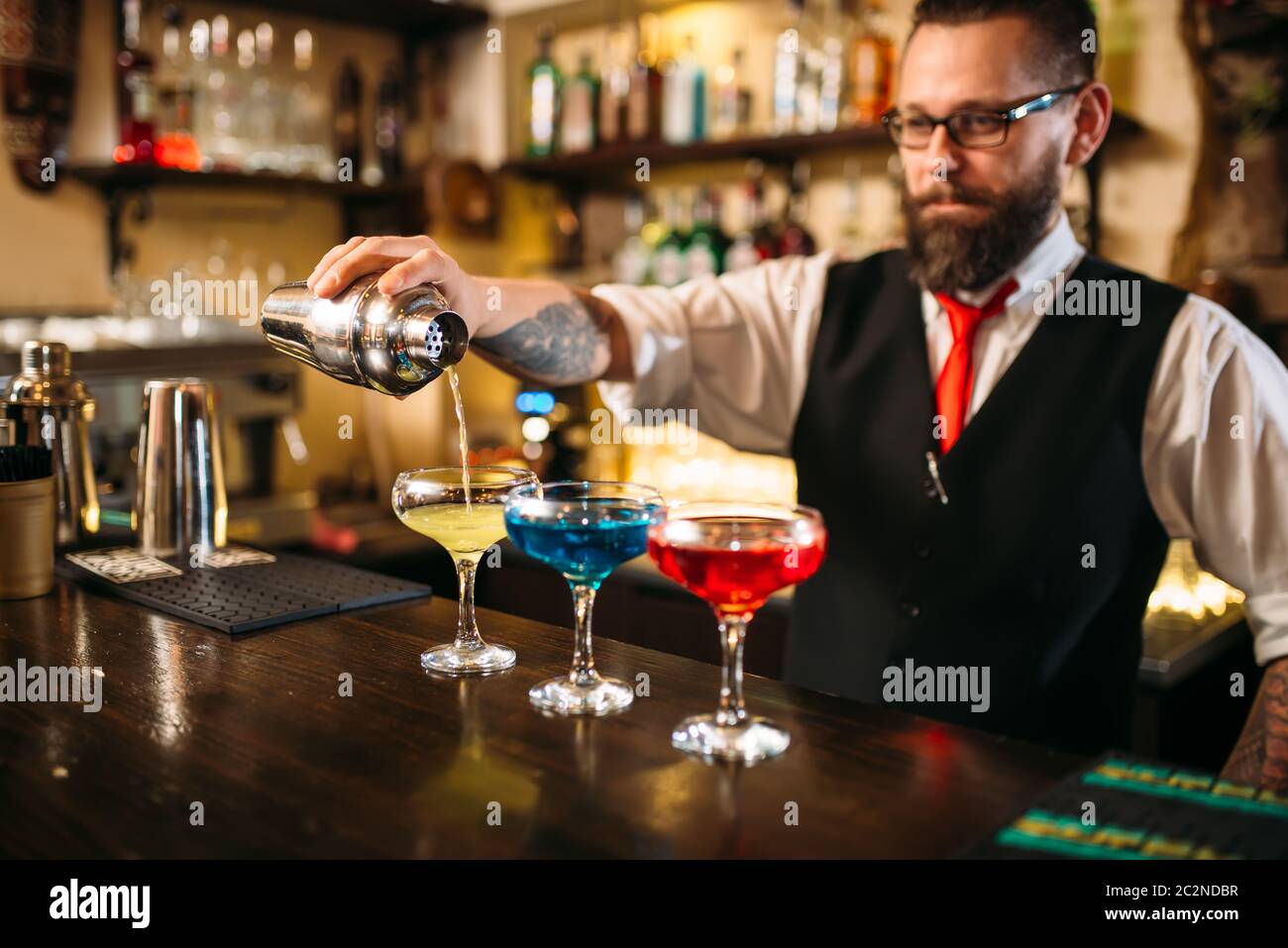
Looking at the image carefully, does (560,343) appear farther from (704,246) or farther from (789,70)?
(789,70)

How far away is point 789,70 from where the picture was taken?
3.15 meters

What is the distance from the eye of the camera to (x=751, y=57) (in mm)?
3348

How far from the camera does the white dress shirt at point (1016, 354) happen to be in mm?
1468

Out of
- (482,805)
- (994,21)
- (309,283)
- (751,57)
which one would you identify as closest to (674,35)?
(751,57)

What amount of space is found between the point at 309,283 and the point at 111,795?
20.9 inches

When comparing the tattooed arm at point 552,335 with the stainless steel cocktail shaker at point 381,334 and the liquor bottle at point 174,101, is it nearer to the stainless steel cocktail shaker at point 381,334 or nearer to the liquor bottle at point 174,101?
the stainless steel cocktail shaker at point 381,334

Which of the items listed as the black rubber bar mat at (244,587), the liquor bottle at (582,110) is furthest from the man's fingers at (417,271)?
the liquor bottle at (582,110)

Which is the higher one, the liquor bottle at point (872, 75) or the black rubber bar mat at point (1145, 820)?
the liquor bottle at point (872, 75)

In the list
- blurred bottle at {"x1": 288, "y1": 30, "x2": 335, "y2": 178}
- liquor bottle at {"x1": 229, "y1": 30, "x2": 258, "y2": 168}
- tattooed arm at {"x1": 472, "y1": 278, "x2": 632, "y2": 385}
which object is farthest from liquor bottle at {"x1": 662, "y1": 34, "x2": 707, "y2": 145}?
tattooed arm at {"x1": 472, "y1": 278, "x2": 632, "y2": 385}

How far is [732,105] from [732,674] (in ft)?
8.46

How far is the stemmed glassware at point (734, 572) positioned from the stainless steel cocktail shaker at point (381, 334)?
1.01 feet

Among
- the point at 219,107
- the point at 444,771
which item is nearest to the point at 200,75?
the point at 219,107

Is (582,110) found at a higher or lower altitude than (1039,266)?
higher
